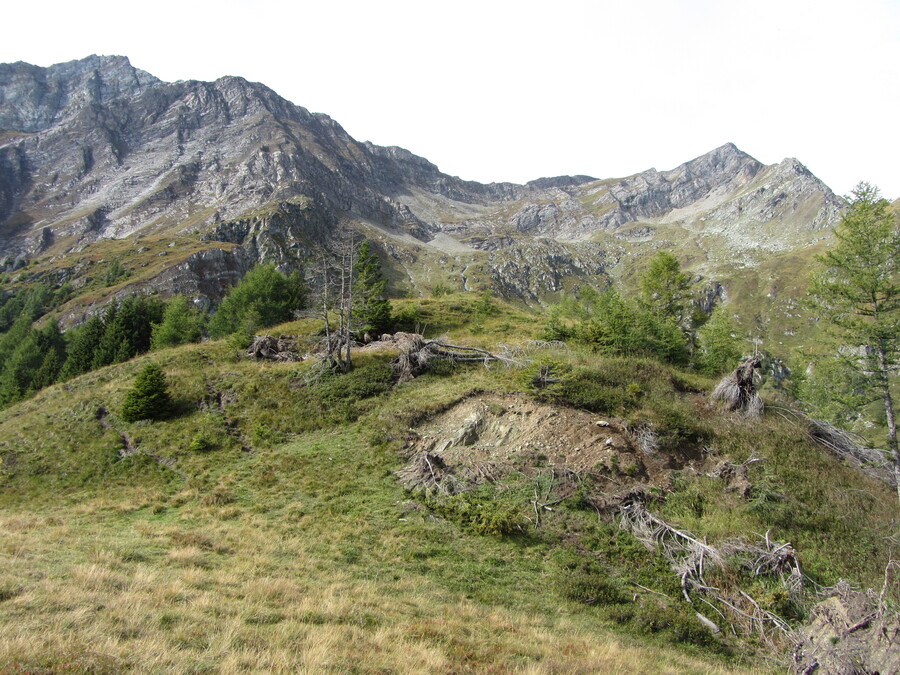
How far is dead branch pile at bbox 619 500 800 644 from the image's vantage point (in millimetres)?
10359

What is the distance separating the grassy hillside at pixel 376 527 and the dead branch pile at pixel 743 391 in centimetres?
92

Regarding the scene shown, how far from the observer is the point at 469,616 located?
925 cm

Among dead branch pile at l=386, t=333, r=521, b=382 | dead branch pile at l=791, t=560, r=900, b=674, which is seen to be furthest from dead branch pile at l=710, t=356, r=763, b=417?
dead branch pile at l=386, t=333, r=521, b=382

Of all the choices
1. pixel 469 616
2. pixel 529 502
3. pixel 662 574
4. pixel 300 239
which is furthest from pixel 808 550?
pixel 300 239

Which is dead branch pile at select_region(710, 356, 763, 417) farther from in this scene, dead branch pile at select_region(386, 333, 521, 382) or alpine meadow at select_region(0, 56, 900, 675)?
dead branch pile at select_region(386, 333, 521, 382)

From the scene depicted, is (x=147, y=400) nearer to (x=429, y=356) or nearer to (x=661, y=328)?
(x=429, y=356)

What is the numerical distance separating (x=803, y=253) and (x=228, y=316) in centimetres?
25196

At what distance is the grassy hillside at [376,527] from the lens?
691cm

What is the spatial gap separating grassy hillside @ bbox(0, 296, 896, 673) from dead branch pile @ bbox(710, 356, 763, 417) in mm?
924

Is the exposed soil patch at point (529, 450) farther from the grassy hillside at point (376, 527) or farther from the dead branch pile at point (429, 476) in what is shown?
the grassy hillside at point (376, 527)

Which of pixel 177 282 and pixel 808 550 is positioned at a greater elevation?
pixel 177 282

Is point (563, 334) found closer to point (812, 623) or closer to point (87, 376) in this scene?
point (812, 623)

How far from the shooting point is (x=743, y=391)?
1928 centimetres

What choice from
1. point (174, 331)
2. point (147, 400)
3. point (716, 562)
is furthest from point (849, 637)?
point (174, 331)
